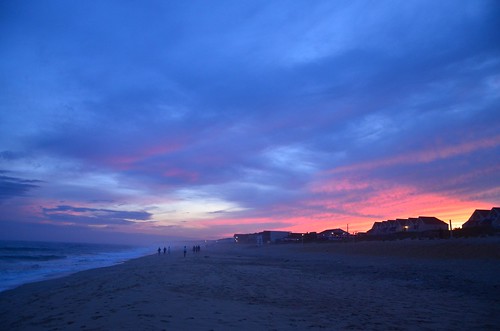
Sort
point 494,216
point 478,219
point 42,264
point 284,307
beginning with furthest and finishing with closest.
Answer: point 478,219 < point 494,216 < point 42,264 < point 284,307

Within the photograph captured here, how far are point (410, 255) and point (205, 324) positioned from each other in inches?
1193

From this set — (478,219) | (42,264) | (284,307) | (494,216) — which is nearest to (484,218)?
(478,219)

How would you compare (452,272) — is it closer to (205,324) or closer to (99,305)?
(205,324)

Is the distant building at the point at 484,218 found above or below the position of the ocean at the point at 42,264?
above

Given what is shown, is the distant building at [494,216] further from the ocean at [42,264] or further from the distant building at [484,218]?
the ocean at [42,264]

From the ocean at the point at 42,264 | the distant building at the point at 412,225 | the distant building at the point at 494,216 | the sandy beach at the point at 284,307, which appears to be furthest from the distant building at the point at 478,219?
the ocean at the point at 42,264

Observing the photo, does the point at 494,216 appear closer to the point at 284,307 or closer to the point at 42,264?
the point at 284,307

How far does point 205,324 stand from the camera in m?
8.07

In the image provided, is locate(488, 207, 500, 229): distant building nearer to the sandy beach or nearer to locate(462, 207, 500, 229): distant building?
locate(462, 207, 500, 229): distant building

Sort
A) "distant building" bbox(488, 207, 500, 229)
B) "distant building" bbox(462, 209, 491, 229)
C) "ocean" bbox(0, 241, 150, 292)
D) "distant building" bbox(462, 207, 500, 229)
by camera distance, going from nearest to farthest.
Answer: "ocean" bbox(0, 241, 150, 292), "distant building" bbox(488, 207, 500, 229), "distant building" bbox(462, 207, 500, 229), "distant building" bbox(462, 209, 491, 229)

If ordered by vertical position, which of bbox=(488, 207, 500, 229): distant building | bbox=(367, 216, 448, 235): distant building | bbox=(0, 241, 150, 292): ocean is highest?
bbox=(488, 207, 500, 229): distant building

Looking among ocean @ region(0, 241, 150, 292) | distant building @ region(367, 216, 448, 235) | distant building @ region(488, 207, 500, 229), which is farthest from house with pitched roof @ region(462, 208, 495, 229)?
ocean @ region(0, 241, 150, 292)

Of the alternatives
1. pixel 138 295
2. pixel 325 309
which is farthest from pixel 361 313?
pixel 138 295

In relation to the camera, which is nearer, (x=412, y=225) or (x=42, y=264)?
(x=42, y=264)
